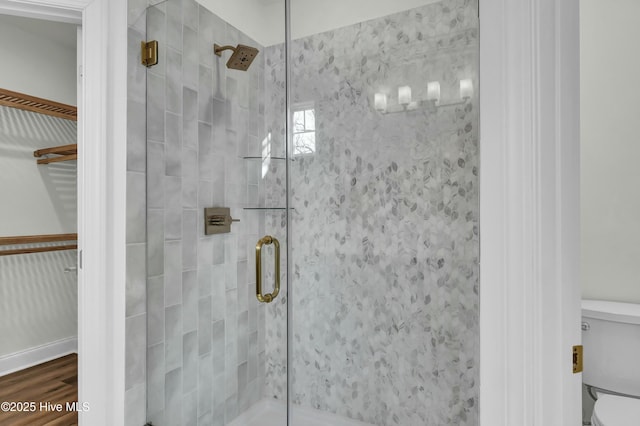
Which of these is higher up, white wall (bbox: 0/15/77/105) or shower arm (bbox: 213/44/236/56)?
white wall (bbox: 0/15/77/105)

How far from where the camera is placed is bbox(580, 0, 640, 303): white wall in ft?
6.01

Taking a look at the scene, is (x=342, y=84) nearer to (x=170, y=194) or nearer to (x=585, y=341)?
(x=170, y=194)

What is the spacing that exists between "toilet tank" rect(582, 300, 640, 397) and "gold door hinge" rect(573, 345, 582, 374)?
3.84ft

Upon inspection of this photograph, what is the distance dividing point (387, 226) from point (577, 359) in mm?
575

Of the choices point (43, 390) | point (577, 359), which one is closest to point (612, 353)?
point (577, 359)

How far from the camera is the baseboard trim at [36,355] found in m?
2.27

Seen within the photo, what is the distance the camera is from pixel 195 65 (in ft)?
4.30

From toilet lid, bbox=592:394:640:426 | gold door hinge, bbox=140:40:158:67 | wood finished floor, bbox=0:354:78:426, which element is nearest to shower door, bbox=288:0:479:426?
gold door hinge, bbox=140:40:158:67

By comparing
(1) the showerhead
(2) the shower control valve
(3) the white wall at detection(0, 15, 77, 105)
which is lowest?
(2) the shower control valve

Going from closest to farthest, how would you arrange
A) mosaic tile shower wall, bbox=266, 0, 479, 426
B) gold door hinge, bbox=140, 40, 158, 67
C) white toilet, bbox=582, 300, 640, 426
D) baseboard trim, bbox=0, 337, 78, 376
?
mosaic tile shower wall, bbox=266, 0, 479, 426 < gold door hinge, bbox=140, 40, 158, 67 < white toilet, bbox=582, 300, 640, 426 < baseboard trim, bbox=0, 337, 78, 376

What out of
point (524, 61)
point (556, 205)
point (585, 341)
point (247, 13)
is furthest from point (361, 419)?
point (247, 13)

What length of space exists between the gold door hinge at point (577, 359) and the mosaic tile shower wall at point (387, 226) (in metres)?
0.24

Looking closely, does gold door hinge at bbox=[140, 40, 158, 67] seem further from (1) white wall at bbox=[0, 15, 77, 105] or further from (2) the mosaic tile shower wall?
(1) white wall at bbox=[0, 15, 77, 105]

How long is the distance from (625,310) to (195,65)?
2.24 meters
